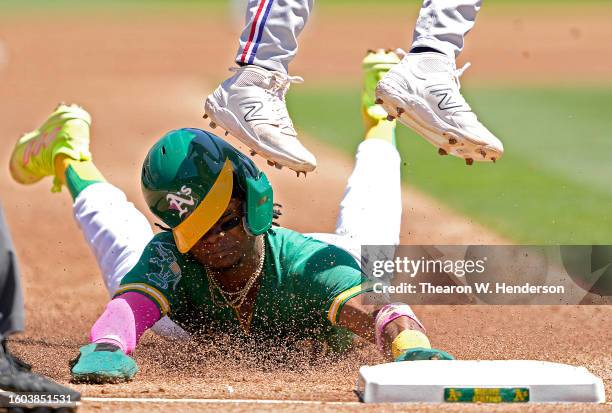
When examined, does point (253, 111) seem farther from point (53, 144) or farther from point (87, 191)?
point (53, 144)

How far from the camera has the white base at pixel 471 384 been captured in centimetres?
366

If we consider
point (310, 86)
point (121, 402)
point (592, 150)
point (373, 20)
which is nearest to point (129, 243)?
point (121, 402)

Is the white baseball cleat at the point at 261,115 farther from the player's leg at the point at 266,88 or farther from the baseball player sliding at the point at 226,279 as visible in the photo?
the baseball player sliding at the point at 226,279

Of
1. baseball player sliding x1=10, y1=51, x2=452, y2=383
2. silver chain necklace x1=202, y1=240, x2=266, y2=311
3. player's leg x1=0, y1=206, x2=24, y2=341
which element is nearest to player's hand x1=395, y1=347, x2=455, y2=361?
baseball player sliding x1=10, y1=51, x2=452, y2=383

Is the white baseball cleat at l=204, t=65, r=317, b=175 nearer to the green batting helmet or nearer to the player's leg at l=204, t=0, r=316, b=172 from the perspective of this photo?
the player's leg at l=204, t=0, r=316, b=172

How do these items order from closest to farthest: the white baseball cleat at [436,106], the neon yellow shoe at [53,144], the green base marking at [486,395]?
the green base marking at [486,395], the white baseball cleat at [436,106], the neon yellow shoe at [53,144]

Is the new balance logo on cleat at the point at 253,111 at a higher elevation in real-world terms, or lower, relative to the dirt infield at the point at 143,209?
higher

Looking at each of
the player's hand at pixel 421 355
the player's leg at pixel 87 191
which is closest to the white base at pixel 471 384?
the player's hand at pixel 421 355

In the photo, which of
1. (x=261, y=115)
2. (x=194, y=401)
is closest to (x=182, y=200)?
(x=261, y=115)

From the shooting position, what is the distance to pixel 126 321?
14.0 feet

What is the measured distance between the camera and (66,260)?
7.79m

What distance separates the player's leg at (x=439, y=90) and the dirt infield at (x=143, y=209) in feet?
3.01

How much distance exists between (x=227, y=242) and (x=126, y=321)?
487mm

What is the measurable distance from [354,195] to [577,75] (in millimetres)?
15682
